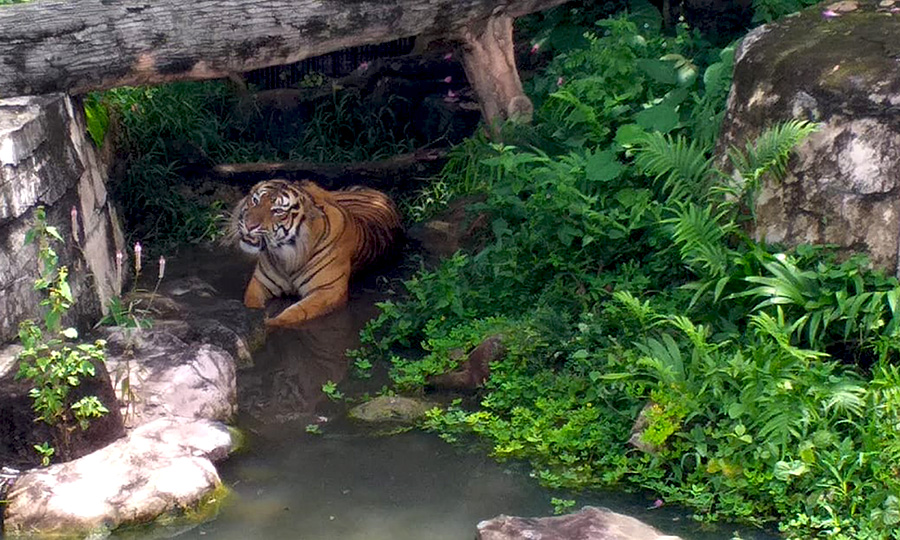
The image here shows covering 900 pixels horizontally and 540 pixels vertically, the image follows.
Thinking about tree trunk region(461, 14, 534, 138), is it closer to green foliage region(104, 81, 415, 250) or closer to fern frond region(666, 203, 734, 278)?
green foliage region(104, 81, 415, 250)

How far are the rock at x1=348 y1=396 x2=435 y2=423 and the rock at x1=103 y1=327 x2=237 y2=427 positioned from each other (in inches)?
23.8

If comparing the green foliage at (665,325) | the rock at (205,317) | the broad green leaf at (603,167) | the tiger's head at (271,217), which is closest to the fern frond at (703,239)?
the green foliage at (665,325)

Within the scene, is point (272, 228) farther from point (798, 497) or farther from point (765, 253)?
point (798, 497)

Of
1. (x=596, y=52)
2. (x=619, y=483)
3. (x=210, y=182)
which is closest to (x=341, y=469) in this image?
(x=619, y=483)

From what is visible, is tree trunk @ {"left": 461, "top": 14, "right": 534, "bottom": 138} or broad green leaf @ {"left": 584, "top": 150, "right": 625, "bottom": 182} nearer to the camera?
broad green leaf @ {"left": 584, "top": 150, "right": 625, "bottom": 182}

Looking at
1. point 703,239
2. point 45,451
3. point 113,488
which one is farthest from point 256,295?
point 703,239

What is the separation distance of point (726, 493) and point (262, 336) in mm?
2874

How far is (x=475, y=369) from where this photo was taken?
5.23 metres

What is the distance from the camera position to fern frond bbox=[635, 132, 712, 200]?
5.17m

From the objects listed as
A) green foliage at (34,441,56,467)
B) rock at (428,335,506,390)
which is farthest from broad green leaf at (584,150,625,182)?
green foliage at (34,441,56,467)

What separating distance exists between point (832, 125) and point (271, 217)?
3245 millimetres

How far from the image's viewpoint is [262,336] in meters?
6.00

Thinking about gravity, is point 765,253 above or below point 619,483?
above

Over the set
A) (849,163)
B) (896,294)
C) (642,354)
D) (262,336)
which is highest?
(849,163)
